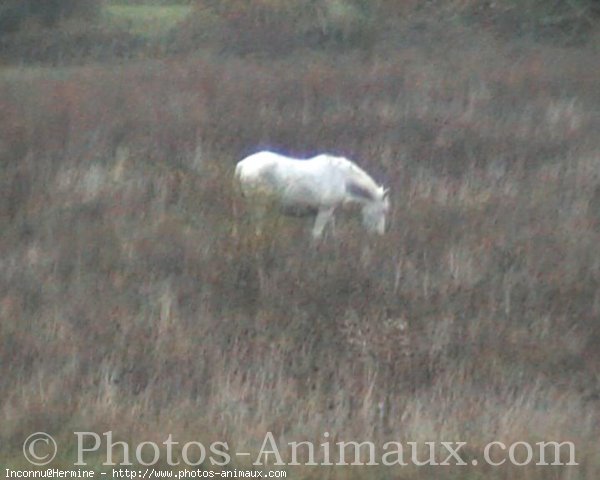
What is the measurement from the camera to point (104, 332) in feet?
27.1

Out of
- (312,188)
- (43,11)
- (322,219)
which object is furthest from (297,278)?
(43,11)

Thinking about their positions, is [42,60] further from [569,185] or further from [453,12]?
[569,185]

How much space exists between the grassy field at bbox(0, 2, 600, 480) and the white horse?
0.22 meters

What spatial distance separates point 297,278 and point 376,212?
2.00m

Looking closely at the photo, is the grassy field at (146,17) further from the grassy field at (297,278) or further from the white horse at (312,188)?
the white horse at (312,188)

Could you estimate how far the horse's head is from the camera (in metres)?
10.9

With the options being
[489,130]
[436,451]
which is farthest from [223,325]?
[489,130]

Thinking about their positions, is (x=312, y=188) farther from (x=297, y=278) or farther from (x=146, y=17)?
(x=146, y=17)

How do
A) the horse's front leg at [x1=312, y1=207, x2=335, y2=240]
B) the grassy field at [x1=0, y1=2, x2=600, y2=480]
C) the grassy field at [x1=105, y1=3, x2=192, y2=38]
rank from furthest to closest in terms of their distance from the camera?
the grassy field at [x1=105, y1=3, x2=192, y2=38]
the horse's front leg at [x1=312, y1=207, x2=335, y2=240]
the grassy field at [x1=0, y1=2, x2=600, y2=480]

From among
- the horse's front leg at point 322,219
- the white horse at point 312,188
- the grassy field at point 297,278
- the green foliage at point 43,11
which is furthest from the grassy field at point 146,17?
the horse's front leg at point 322,219

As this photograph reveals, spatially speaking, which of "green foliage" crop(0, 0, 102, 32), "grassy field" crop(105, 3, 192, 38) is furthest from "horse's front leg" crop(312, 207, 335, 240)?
"green foliage" crop(0, 0, 102, 32)

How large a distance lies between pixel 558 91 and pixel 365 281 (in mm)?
9800

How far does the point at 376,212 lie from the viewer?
1103 centimetres

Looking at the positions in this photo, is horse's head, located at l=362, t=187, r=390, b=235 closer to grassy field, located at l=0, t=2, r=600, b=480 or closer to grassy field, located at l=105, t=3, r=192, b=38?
grassy field, located at l=0, t=2, r=600, b=480
